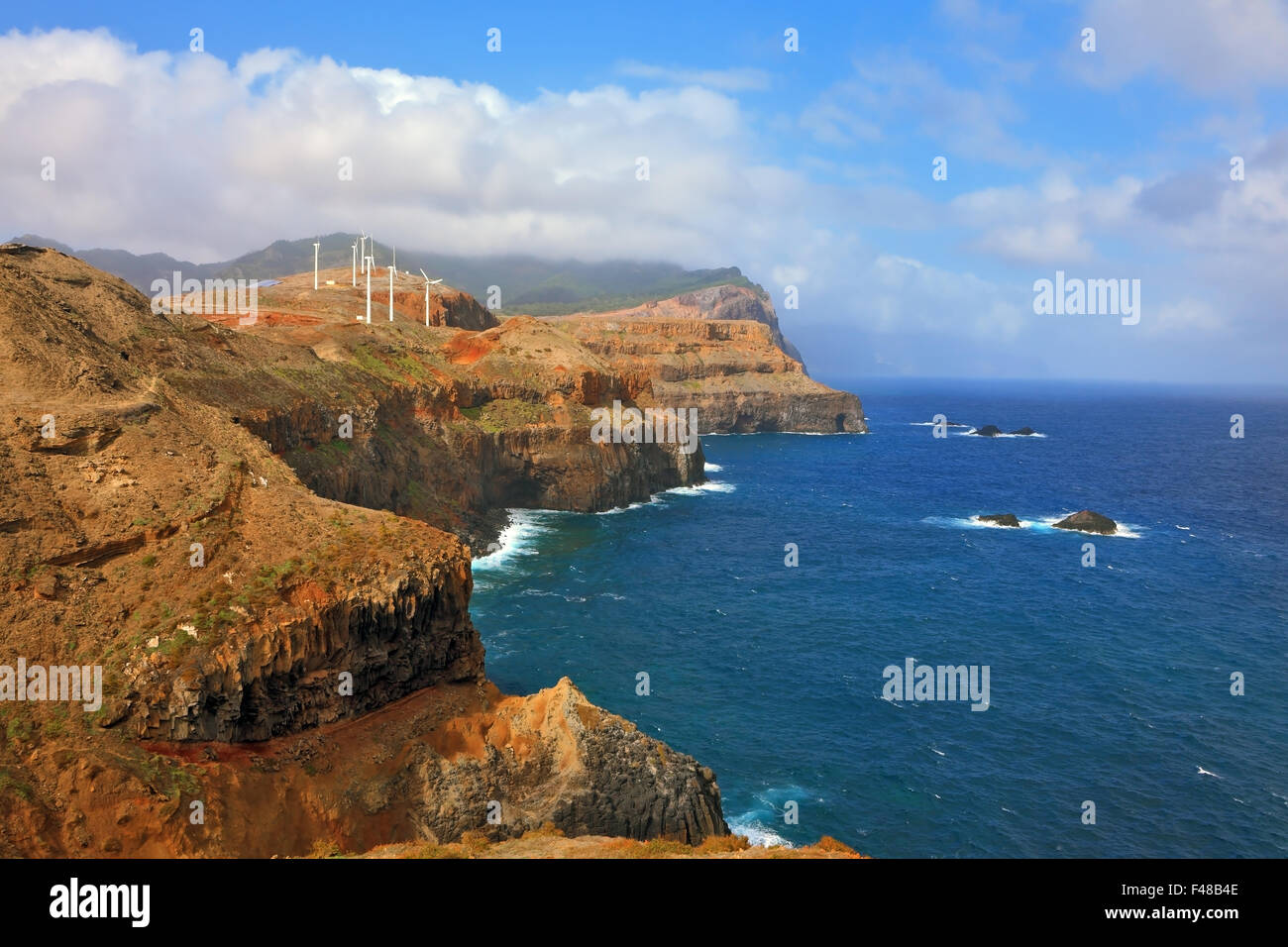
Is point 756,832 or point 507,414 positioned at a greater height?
point 507,414

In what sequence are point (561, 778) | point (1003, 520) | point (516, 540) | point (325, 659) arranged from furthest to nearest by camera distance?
1. point (1003, 520)
2. point (516, 540)
3. point (561, 778)
4. point (325, 659)

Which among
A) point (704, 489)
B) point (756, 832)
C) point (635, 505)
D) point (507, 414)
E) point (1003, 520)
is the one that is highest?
point (507, 414)

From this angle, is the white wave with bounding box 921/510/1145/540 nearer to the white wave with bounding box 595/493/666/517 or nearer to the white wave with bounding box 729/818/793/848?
the white wave with bounding box 595/493/666/517


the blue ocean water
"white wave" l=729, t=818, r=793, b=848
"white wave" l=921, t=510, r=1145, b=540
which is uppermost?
"white wave" l=921, t=510, r=1145, b=540

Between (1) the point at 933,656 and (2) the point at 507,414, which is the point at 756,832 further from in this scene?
(2) the point at 507,414

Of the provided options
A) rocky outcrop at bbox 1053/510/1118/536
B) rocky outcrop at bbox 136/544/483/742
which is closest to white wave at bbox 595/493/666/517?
rocky outcrop at bbox 1053/510/1118/536

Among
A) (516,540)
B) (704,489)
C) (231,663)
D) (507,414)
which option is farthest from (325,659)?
(704,489)
